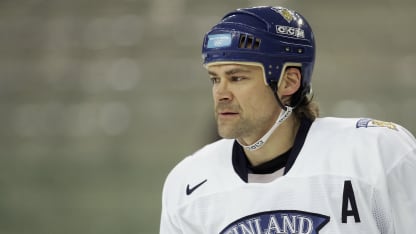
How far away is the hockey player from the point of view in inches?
87.0

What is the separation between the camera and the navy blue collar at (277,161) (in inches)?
94.8

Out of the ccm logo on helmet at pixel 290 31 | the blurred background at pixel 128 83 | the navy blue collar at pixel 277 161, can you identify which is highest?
the ccm logo on helmet at pixel 290 31

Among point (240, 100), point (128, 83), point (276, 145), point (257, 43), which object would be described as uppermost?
point (257, 43)

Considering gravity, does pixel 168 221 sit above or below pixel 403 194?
below

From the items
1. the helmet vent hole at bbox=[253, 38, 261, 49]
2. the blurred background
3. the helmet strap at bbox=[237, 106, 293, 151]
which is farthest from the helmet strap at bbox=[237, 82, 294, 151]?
the blurred background

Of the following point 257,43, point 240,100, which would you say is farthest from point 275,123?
point 257,43

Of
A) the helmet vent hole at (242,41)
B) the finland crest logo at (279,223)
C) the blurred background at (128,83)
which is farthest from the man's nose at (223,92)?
the blurred background at (128,83)

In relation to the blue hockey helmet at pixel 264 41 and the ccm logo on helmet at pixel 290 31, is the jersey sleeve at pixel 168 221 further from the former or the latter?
the ccm logo on helmet at pixel 290 31

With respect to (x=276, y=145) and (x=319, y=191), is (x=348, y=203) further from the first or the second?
(x=276, y=145)

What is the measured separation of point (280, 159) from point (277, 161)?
0.4 inches

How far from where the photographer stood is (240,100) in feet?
7.93

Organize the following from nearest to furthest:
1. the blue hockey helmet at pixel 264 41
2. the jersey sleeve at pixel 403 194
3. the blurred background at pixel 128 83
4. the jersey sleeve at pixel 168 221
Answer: the jersey sleeve at pixel 403 194
the blue hockey helmet at pixel 264 41
the jersey sleeve at pixel 168 221
the blurred background at pixel 128 83

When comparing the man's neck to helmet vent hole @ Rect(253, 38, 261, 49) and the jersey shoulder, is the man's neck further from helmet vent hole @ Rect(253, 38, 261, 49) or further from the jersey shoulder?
helmet vent hole @ Rect(253, 38, 261, 49)

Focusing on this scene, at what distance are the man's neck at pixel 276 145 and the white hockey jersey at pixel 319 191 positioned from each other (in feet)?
0.22
